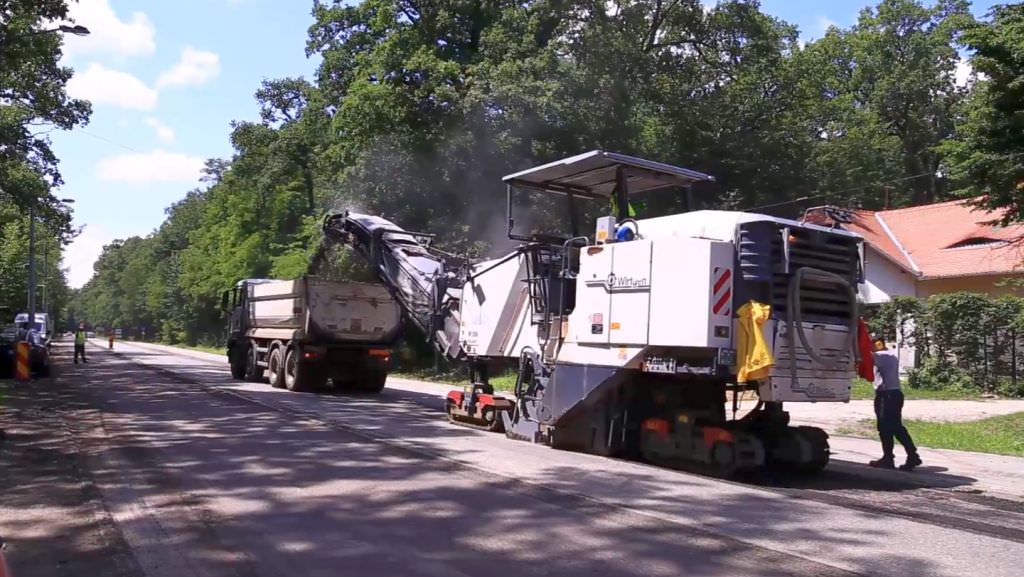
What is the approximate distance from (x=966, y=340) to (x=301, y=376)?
18149 mm

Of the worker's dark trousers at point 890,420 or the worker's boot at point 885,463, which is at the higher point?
the worker's dark trousers at point 890,420

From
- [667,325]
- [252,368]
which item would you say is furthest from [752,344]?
[252,368]

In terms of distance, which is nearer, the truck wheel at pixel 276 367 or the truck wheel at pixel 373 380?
the truck wheel at pixel 373 380

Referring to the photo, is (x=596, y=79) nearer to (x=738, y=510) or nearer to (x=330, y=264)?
(x=330, y=264)

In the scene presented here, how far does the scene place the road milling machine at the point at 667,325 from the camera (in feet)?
32.3

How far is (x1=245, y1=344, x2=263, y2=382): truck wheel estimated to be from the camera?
2464cm

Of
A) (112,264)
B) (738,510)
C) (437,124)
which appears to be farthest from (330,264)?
(112,264)

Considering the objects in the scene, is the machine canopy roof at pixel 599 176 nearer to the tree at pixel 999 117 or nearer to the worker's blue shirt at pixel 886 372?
the worker's blue shirt at pixel 886 372

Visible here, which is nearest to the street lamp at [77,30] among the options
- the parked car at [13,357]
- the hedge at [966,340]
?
the parked car at [13,357]

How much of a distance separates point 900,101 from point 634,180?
153 ft

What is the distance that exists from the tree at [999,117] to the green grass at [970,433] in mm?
3814

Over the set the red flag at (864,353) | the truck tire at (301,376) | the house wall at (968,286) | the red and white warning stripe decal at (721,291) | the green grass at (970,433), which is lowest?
the green grass at (970,433)

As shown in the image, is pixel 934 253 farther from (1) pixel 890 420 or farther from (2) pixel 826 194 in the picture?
(1) pixel 890 420

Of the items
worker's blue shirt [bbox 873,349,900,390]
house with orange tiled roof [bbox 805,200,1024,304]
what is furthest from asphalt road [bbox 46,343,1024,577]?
house with orange tiled roof [bbox 805,200,1024,304]
